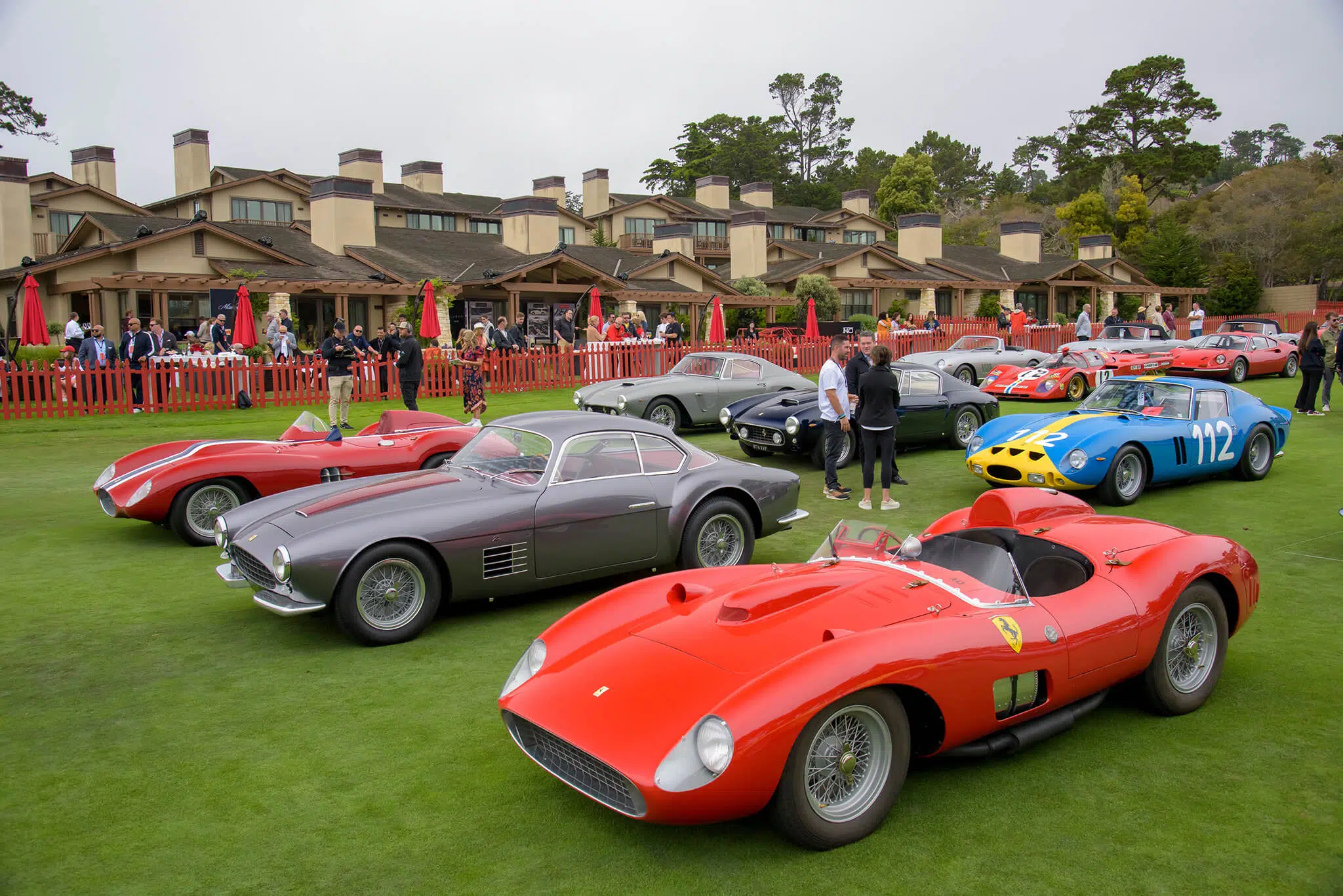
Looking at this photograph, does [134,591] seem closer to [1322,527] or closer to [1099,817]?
[1099,817]

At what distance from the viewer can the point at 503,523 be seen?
6.57 m

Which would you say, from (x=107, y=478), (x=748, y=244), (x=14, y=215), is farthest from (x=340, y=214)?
(x=107, y=478)

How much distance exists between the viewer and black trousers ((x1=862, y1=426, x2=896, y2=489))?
10188 mm

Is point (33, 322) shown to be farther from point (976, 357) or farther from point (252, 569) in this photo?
point (976, 357)

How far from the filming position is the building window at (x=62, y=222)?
127 ft

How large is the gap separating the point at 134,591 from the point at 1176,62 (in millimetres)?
87886

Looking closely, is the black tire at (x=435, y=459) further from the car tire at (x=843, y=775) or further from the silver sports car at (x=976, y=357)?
the silver sports car at (x=976, y=357)

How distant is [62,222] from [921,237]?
3899 cm

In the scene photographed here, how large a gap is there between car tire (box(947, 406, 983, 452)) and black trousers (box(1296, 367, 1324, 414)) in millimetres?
7421

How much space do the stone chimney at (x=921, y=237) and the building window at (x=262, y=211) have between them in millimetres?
29669

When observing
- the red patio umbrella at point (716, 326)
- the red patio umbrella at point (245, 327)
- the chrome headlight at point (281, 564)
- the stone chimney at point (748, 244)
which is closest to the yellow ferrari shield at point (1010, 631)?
the chrome headlight at point (281, 564)

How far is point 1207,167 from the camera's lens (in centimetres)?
7581

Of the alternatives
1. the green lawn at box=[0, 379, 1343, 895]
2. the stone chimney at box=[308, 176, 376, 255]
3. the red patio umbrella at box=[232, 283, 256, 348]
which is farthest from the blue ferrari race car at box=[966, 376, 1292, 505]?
the stone chimney at box=[308, 176, 376, 255]

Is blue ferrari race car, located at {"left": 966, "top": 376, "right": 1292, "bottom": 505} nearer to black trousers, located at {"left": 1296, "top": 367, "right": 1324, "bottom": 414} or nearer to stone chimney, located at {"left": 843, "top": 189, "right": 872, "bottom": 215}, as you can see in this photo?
black trousers, located at {"left": 1296, "top": 367, "right": 1324, "bottom": 414}
